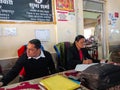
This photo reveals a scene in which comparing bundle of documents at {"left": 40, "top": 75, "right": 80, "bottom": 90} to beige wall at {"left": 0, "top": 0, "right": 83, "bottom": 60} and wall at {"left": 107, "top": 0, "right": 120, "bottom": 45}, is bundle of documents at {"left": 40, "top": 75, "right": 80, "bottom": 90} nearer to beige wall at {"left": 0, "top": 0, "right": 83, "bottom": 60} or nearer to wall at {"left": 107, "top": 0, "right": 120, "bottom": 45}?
beige wall at {"left": 0, "top": 0, "right": 83, "bottom": 60}

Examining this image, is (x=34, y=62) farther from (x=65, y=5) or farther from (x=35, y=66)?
(x=65, y=5)

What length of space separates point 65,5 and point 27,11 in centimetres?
86

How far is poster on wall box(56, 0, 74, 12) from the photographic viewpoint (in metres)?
3.07

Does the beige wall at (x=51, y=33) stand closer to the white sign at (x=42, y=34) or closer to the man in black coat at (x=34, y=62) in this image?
the white sign at (x=42, y=34)

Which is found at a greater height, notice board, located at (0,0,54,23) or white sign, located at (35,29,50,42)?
notice board, located at (0,0,54,23)

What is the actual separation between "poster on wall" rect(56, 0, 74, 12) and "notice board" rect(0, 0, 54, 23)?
0.14 metres

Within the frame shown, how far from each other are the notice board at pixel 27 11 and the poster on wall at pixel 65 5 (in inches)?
5.6

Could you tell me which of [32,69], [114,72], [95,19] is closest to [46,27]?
[32,69]

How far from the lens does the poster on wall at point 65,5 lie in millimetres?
3066

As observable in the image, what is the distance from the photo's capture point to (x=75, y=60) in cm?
245

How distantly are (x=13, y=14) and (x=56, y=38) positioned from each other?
950 millimetres

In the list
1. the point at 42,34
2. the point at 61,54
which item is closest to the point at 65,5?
the point at 42,34

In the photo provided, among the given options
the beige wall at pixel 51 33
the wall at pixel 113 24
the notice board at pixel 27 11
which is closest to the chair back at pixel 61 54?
the beige wall at pixel 51 33

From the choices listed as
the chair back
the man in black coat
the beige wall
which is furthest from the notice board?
the man in black coat
